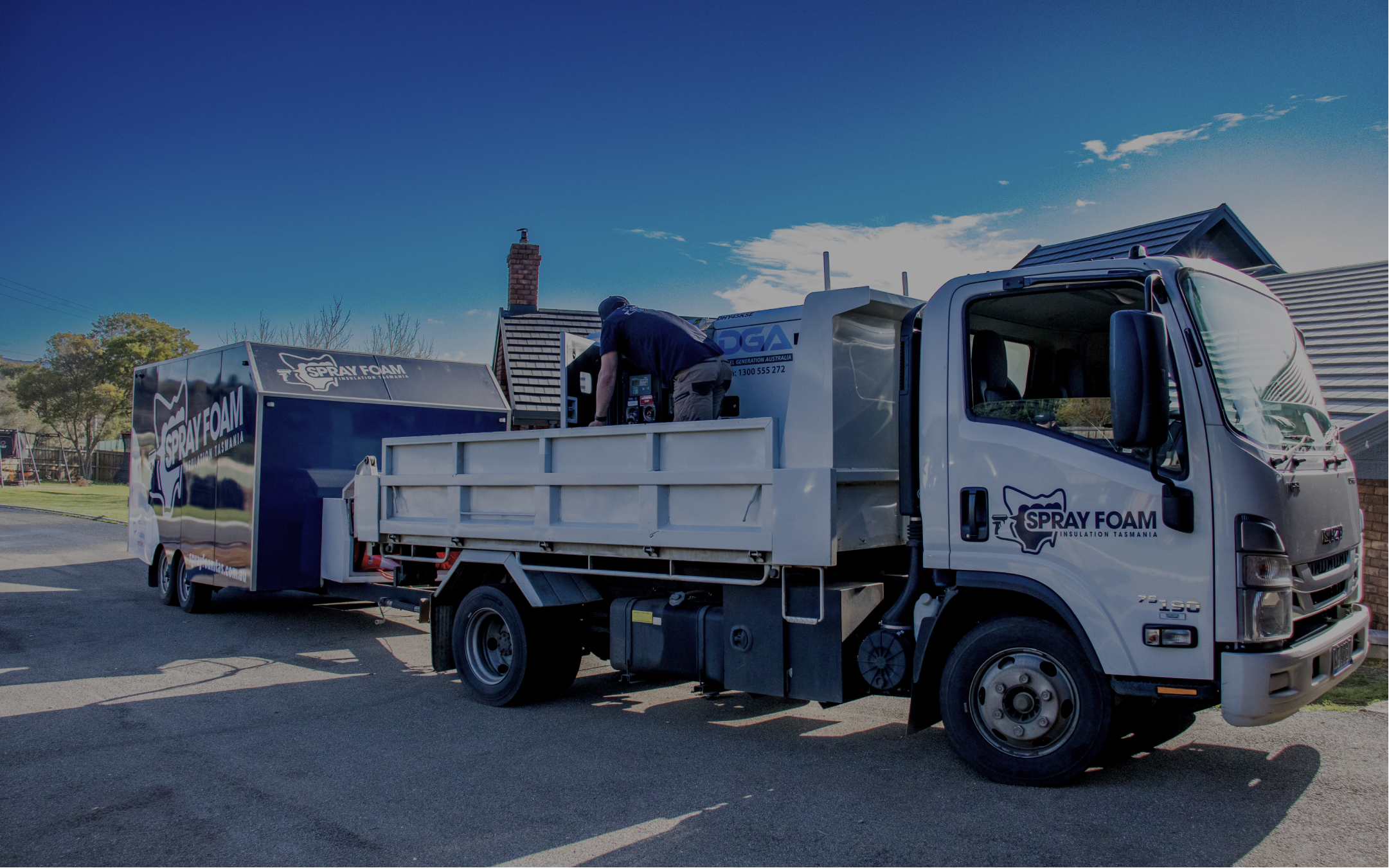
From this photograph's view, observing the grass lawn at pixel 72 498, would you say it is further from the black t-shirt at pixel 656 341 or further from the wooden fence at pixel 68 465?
the black t-shirt at pixel 656 341

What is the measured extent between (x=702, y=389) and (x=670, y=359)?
0.31 metres

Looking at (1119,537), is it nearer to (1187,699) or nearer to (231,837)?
(1187,699)

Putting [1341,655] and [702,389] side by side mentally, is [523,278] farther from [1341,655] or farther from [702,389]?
[1341,655]

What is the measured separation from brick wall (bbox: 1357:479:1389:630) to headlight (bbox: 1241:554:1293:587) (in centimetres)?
475

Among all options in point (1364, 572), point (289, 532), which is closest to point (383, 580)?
point (289, 532)

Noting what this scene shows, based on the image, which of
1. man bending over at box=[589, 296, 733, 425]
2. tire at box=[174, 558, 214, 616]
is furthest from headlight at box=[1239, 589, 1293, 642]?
tire at box=[174, 558, 214, 616]

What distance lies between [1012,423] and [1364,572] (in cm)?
549

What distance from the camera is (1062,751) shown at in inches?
181

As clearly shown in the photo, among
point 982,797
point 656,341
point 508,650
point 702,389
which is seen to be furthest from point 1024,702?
point 508,650

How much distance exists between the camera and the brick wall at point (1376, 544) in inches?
314

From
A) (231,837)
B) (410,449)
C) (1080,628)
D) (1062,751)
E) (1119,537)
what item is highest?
(410,449)

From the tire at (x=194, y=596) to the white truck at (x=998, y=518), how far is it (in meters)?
6.13

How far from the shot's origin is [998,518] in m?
4.82

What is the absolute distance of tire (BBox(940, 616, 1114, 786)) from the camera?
4.53m
